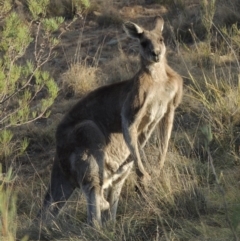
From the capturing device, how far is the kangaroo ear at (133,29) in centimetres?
672

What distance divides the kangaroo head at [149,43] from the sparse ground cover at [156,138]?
0.83m

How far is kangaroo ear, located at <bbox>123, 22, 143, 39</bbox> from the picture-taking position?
6719 mm

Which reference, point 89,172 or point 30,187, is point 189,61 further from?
point 89,172

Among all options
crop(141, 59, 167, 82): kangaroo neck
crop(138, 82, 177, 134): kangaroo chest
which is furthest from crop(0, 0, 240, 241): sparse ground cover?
crop(141, 59, 167, 82): kangaroo neck

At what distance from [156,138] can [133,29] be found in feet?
3.07

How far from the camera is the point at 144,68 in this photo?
6668mm

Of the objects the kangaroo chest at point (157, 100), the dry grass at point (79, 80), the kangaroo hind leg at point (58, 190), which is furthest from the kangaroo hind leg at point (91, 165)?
the dry grass at point (79, 80)

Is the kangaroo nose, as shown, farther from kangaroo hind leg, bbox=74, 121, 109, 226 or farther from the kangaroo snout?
kangaroo hind leg, bbox=74, 121, 109, 226

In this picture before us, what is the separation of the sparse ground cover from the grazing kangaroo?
181 mm

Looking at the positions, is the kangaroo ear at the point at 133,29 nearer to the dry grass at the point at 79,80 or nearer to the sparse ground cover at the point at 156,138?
the sparse ground cover at the point at 156,138

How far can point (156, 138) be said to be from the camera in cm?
705

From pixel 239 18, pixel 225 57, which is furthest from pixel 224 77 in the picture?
pixel 239 18

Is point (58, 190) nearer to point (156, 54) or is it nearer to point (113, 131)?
point (113, 131)

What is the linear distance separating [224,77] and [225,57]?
949 mm
